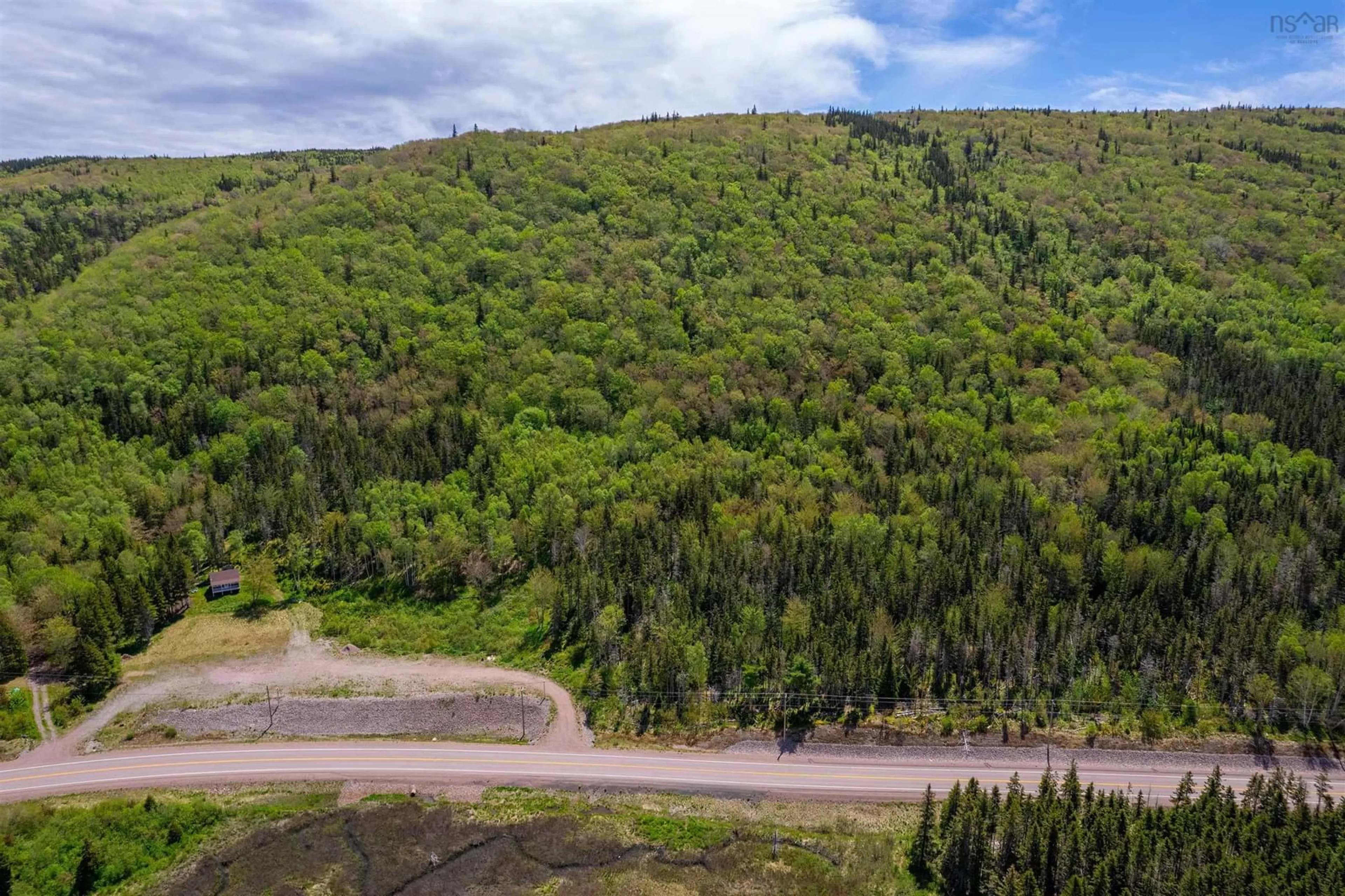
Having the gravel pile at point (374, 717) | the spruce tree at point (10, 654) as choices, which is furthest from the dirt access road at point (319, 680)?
the spruce tree at point (10, 654)

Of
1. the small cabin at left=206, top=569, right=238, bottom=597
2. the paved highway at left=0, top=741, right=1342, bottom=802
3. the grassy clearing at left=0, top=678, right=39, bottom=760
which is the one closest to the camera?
the paved highway at left=0, top=741, right=1342, bottom=802

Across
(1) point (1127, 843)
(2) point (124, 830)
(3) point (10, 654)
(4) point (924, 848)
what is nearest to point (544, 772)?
(4) point (924, 848)

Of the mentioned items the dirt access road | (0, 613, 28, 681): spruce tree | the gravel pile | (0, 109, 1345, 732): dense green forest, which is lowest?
the gravel pile

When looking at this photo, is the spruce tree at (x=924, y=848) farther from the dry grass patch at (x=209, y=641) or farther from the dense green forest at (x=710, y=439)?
the dry grass patch at (x=209, y=641)

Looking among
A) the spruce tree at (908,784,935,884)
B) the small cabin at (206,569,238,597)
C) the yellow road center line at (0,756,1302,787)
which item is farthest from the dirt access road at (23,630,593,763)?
the spruce tree at (908,784,935,884)

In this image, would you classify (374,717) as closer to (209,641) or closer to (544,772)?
(544,772)

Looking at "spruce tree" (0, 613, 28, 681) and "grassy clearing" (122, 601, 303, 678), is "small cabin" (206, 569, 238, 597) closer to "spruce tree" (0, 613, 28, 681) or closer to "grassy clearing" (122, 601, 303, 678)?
"grassy clearing" (122, 601, 303, 678)
